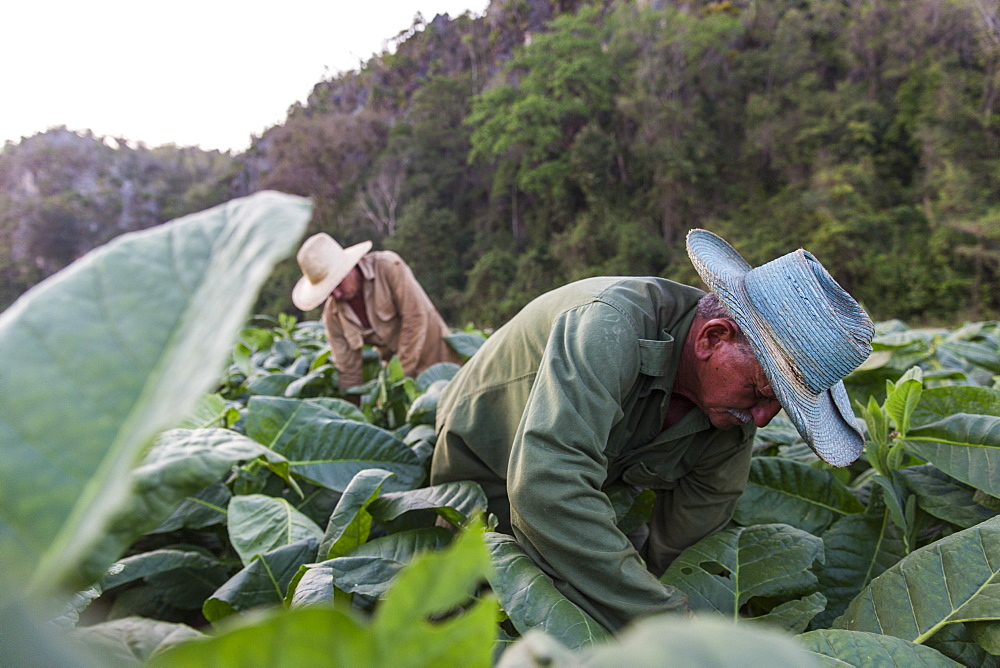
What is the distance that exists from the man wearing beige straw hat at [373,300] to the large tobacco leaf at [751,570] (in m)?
3.07

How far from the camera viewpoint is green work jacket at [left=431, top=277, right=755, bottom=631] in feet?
4.28

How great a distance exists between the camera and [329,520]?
5.16 feet

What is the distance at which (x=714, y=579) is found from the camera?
55.4 inches

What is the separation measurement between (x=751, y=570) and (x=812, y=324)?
599 mm

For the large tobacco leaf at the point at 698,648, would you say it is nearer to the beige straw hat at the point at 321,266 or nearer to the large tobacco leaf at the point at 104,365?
the large tobacco leaf at the point at 104,365

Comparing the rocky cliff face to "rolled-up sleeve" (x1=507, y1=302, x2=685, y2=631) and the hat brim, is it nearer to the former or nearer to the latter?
the hat brim

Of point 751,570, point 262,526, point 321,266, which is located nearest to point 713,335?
point 751,570

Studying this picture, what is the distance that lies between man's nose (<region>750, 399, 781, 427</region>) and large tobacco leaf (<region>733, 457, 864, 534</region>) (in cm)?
22

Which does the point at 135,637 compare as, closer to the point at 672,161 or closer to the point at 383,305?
the point at 383,305

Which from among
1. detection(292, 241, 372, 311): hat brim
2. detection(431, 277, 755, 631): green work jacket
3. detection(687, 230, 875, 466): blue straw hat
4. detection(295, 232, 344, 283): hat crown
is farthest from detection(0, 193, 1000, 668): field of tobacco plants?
detection(295, 232, 344, 283): hat crown

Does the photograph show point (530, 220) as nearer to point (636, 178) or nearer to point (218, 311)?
point (636, 178)

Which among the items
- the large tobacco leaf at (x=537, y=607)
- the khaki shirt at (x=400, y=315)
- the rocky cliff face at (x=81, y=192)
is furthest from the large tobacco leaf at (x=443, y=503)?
the rocky cliff face at (x=81, y=192)

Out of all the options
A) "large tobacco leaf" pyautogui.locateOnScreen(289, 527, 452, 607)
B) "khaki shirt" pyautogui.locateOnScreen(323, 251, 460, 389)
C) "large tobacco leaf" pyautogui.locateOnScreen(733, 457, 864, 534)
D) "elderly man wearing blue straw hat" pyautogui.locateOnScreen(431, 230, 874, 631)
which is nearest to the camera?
"large tobacco leaf" pyautogui.locateOnScreen(289, 527, 452, 607)

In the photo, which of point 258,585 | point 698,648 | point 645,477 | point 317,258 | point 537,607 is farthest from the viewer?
point 317,258
